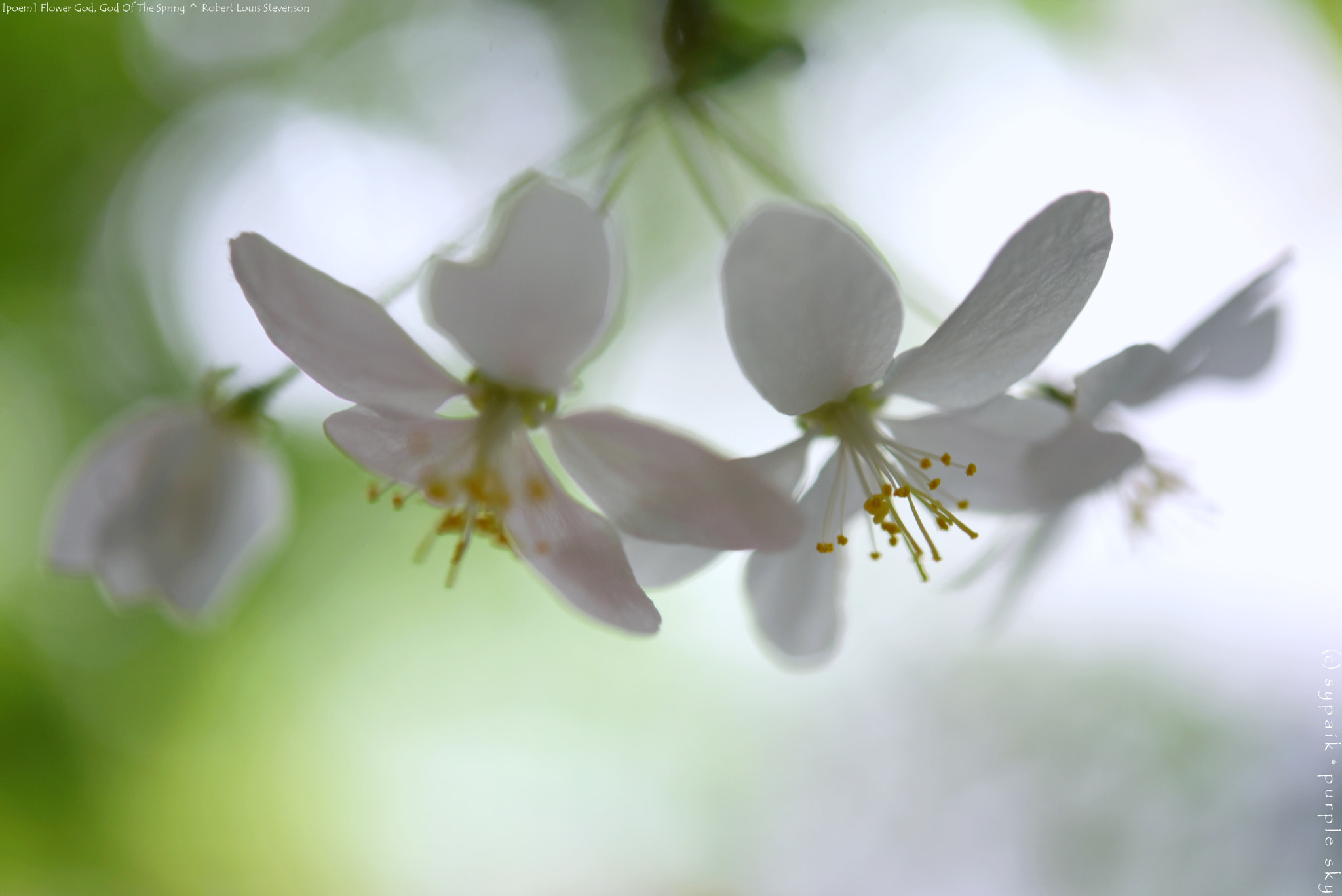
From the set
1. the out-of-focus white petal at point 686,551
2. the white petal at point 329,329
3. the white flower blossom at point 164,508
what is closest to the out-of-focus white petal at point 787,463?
the out-of-focus white petal at point 686,551

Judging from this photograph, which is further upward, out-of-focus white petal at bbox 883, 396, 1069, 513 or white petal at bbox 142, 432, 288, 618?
out-of-focus white petal at bbox 883, 396, 1069, 513

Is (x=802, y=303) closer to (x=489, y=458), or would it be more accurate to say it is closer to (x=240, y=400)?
(x=489, y=458)

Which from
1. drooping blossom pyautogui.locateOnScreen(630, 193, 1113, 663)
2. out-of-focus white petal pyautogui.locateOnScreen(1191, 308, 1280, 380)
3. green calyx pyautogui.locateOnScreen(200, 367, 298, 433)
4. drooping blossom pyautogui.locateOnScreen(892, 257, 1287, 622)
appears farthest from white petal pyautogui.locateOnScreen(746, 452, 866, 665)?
green calyx pyautogui.locateOnScreen(200, 367, 298, 433)

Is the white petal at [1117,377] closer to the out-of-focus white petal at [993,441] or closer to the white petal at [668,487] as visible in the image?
the out-of-focus white petal at [993,441]

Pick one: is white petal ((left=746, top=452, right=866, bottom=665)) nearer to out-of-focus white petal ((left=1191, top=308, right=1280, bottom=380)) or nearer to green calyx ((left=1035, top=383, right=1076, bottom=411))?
green calyx ((left=1035, top=383, right=1076, bottom=411))

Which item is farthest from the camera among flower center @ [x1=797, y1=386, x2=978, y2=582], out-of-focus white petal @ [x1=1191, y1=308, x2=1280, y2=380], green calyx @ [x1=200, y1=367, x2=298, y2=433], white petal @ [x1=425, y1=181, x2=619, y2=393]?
green calyx @ [x1=200, y1=367, x2=298, y2=433]

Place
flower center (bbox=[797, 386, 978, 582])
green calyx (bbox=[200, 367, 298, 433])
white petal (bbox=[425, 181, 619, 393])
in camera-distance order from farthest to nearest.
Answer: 1. green calyx (bbox=[200, 367, 298, 433])
2. flower center (bbox=[797, 386, 978, 582])
3. white petal (bbox=[425, 181, 619, 393])

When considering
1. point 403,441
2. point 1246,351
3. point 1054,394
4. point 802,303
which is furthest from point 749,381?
point 1246,351
